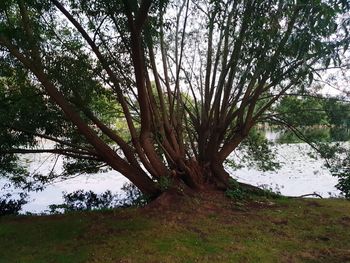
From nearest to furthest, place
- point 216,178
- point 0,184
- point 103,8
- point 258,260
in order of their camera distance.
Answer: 1. point 258,260
2. point 103,8
3. point 216,178
4. point 0,184

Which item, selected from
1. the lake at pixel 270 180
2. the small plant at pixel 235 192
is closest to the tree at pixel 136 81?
the small plant at pixel 235 192

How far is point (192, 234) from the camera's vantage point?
4.10 meters

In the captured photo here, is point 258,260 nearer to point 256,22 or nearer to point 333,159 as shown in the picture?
point 256,22

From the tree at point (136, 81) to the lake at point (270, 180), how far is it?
6.24 ft

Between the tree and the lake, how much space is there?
190cm

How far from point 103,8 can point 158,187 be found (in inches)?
94.1

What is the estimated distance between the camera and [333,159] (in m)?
7.42

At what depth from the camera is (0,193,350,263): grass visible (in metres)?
3.61

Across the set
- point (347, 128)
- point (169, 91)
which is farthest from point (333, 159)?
point (169, 91)

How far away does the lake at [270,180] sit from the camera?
29.4 feet

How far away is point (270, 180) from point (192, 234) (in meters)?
7.33

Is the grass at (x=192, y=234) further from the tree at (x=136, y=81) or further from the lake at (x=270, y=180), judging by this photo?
the lake at (x=270, y=180)

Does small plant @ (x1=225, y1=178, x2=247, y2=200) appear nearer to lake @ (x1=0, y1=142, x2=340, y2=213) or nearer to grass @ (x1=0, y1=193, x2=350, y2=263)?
grass @ (x1=0, y1=193, x2=350, y2=263)

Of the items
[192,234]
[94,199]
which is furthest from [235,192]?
[94,199]
